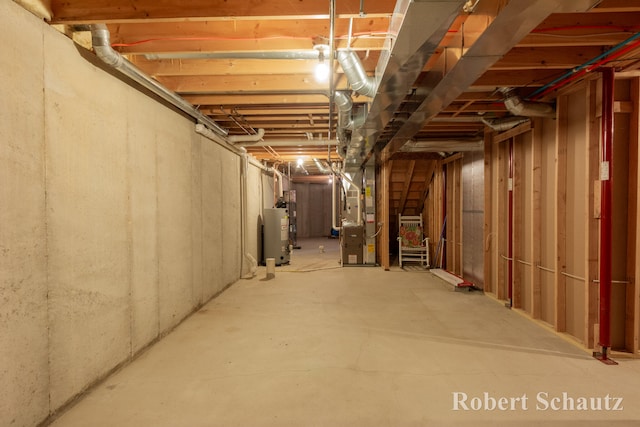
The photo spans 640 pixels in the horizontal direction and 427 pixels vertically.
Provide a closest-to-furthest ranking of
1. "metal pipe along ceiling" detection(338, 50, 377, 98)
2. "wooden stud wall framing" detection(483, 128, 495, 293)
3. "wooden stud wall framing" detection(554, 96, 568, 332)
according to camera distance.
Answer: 1. "metal pipe along ceiling" detection(338, 50, 377, 98)
2. "wooden stud wall framing" detection(554, 96, 568, 332)
3. "wooden stud wall framing" detection(483, 128, 495, 293)

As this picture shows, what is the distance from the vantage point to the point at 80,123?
1.83 meters

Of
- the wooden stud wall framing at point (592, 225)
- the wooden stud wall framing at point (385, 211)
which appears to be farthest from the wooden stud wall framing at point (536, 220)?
the wooden stud wall framing at point (385, 211)

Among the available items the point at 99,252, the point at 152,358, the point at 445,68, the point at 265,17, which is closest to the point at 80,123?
the point at 99,252

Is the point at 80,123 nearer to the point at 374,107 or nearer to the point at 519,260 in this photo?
the point at 374,107

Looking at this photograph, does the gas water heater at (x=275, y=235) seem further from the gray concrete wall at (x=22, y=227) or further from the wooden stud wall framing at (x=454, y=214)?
the gray concrete wall at (x=22, y=227)

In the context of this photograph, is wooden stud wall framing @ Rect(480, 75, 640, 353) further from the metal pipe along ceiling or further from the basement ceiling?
the metal pipe along ceiling

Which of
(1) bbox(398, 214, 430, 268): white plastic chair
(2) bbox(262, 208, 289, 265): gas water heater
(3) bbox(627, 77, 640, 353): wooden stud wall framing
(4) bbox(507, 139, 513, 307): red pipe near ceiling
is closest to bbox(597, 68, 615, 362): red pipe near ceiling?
(3) bbox(627, 77, 640, 353): wooden stud wall framing

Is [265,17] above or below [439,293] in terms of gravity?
above

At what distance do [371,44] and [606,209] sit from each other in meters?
2.03

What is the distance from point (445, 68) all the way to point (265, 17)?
122cm

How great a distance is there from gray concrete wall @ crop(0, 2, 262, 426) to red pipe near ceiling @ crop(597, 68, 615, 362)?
3.38m

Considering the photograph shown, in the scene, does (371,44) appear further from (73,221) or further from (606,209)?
(73,221)

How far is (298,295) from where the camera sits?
3.98 meters

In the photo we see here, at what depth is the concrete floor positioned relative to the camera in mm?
1685
